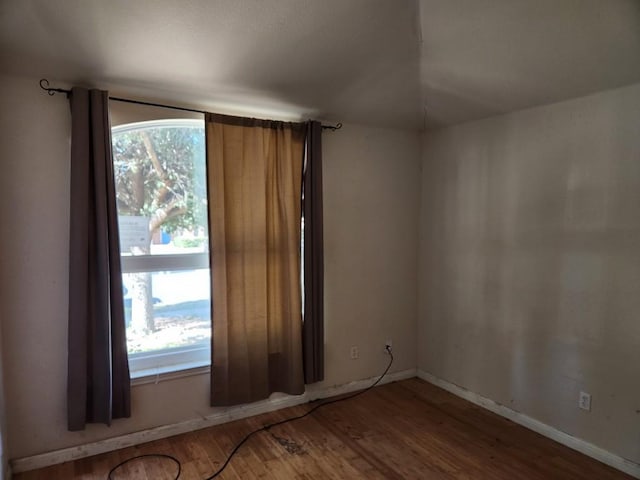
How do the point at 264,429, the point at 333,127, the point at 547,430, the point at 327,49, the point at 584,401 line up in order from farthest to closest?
the point at 333,127 < the point at 264,429 < the point at 547,430 < the point at 584,401 < the point at 327,49

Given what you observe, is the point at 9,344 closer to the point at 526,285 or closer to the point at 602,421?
the point at 526,285

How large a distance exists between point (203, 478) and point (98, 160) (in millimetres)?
1979

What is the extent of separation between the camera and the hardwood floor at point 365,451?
234 cm

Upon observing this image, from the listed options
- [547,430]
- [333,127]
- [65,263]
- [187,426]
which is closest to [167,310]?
[65,263]

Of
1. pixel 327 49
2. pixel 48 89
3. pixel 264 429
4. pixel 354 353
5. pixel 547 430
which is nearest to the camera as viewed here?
pixel 327 49

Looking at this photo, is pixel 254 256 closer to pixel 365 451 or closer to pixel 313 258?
pixel 313 258

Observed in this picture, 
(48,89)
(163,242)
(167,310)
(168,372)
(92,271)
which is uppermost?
(48,89)

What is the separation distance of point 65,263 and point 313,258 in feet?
5.48

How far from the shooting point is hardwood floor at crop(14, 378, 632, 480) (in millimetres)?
2336

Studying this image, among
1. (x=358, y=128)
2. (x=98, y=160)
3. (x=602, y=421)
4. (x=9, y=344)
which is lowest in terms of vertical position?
(x=602, y=421)

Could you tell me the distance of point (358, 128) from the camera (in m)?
3.41

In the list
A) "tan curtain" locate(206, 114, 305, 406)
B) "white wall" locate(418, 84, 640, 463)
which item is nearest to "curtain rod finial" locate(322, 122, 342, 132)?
"tan curtain" locate(206, 114, 305, 406)

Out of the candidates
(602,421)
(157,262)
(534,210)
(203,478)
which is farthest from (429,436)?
(157,262)

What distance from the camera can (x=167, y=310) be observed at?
2.82 metres
